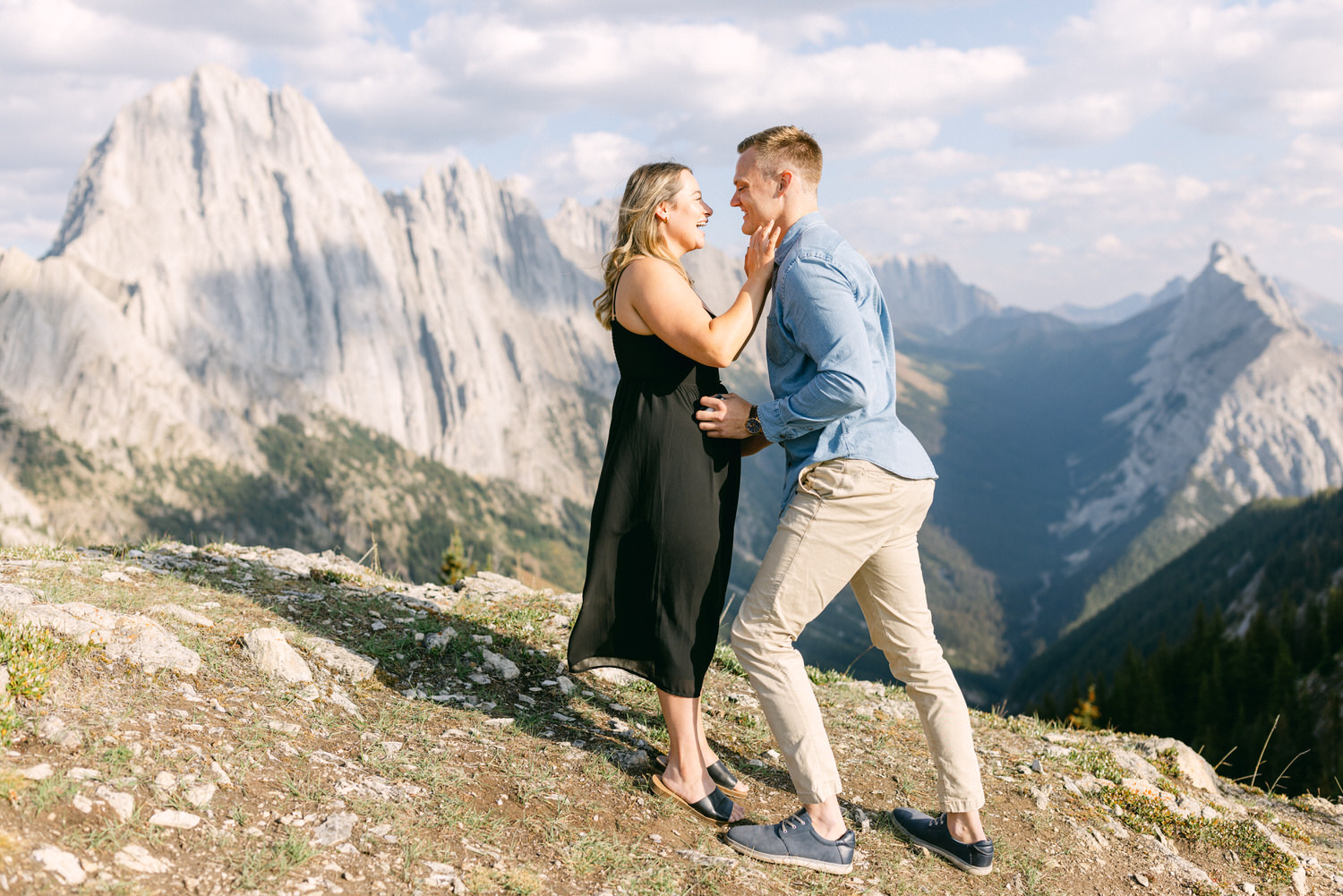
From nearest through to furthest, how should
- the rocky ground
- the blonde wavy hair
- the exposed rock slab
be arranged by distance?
the rocky ground < the blonde wavy hair < the exposed rock slab

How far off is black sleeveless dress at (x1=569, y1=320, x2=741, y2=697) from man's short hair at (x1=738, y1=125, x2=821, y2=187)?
1539 millimetres

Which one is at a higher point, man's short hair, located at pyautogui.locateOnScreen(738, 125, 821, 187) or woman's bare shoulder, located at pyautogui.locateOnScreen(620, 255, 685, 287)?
man's short hair, located at pyautogui.locateOnScreen(738, 125, 821, 187)

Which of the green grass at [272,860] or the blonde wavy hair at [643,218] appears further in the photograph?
the blonde wavy hair at [643,218]

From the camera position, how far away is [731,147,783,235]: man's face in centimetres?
584

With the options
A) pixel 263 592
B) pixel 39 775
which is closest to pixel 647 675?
pixel 39 775

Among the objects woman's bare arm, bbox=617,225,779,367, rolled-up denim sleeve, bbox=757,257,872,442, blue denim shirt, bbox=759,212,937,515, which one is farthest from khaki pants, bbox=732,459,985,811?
woman's bare arm, bbox=617,225,779,367

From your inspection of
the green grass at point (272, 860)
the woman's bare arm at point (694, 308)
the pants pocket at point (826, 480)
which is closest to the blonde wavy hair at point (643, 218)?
the woman's bare arm at point (694, 308)

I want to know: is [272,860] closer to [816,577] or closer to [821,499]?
[816,577]

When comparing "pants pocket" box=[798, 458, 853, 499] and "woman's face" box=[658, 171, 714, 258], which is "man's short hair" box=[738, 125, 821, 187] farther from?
"pants pocket" box=[798, 458, 853, 499]

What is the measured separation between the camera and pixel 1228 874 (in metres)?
6.98

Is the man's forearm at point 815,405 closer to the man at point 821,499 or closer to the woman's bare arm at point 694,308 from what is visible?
the man at point 821,499

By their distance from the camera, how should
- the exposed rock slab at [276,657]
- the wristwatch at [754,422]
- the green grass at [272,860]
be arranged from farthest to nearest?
the exposed rock slab at [276,657], the wristwatch at [754,422], the green grass at [272,860]

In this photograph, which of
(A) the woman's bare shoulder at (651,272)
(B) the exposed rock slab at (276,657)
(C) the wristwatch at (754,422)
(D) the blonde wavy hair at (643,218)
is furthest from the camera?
(B) the exposed rock slab at (276,657)

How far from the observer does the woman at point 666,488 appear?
6027mm
